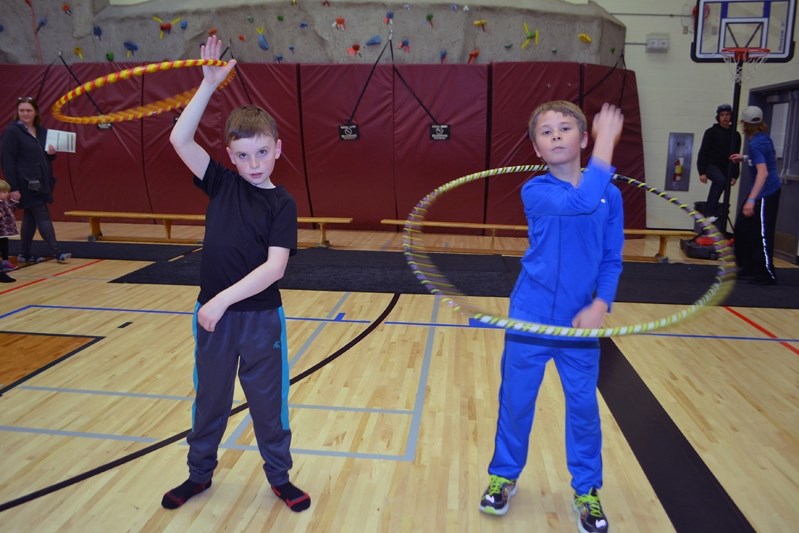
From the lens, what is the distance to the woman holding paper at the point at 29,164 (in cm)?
695

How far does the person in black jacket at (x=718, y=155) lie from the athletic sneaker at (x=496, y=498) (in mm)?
6830

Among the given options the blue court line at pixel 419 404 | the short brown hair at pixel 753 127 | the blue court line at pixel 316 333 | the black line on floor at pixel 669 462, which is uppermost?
the short brown hair at pixel 753 127

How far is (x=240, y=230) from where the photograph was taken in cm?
233

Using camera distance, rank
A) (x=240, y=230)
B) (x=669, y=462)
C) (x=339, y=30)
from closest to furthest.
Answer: (x=240, y=230) → (x=669, y=462) → (x=339, y=30)

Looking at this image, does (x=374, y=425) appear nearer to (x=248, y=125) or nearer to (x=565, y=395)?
(x=565, y=395)

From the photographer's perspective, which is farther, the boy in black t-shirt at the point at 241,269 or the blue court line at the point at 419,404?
the blue court line at the point at 419,404

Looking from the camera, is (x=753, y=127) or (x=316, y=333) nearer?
(x=316, y=333)

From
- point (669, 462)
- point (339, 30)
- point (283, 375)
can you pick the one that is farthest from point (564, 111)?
point (339, 30)

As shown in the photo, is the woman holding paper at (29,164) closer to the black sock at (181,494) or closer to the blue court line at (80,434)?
the blue court line at (80,434)

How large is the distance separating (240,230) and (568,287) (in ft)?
4.15

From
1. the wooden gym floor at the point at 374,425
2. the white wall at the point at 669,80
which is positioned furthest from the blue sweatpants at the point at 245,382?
the white wall at the point at 669,80

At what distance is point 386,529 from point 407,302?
12.1 feet

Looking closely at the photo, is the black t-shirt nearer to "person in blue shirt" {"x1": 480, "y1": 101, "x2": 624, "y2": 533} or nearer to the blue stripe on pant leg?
the blue stripe on pant leg

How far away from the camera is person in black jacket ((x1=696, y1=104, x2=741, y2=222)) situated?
319 inches
